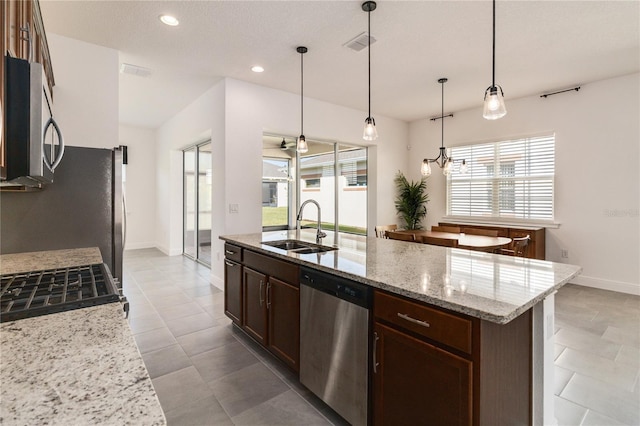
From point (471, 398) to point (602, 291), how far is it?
4591 millimetres

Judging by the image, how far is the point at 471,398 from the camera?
1.21 meters

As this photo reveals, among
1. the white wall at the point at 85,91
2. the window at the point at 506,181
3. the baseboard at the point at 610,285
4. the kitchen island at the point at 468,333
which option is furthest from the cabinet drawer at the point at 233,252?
the baseboard at the point at 610,285

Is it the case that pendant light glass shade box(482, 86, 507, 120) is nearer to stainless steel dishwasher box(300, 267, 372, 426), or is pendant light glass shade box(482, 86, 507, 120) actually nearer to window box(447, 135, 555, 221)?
stainless steel dishwasher box(300, 267, 372, 426)

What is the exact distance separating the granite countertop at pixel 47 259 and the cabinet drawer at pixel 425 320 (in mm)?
1712

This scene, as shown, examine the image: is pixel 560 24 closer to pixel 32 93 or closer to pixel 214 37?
pixel 214 37

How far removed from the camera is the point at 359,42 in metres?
3.31

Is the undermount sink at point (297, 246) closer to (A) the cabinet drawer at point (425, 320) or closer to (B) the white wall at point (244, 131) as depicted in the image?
(A) the cabinet drawer at point (425, 320)

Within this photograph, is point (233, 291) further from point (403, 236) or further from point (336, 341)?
point (403, 236)

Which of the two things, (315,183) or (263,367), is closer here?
(263,367)

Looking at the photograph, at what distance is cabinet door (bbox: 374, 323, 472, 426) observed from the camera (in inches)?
49.2

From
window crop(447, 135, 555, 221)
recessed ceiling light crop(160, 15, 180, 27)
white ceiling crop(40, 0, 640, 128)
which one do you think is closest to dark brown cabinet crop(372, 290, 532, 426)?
white ceiling crop(40, 0, 640, 128)

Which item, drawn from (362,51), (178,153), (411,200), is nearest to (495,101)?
(362,51)

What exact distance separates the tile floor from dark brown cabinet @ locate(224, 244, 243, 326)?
0.21 m

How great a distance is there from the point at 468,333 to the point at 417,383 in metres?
0.36
